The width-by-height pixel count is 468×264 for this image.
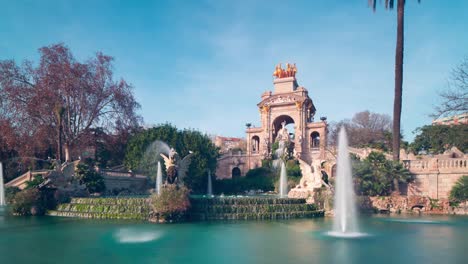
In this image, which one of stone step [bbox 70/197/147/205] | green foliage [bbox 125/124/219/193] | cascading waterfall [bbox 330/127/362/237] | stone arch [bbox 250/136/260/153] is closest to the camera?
cascading waterfall [bbox 330/127/362/237]

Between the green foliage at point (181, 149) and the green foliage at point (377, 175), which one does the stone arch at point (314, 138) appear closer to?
the green foliage at point (181, 149)

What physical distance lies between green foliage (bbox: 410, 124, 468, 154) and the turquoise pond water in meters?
22.2

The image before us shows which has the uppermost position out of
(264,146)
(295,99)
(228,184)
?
(295,99)

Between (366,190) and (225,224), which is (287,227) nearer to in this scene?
(225,224)

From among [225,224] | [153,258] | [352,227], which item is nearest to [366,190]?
[352,227]

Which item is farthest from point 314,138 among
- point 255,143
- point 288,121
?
point 255,143

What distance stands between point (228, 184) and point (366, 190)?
18016 millimetres

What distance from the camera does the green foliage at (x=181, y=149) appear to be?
34250mm

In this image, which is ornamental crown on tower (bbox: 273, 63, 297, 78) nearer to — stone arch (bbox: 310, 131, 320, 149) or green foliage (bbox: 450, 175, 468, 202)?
stone arch (bbox: 310, 131, 320, 149)

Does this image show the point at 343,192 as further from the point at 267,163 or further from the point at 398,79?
the point at 267,163

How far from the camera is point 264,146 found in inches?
2098

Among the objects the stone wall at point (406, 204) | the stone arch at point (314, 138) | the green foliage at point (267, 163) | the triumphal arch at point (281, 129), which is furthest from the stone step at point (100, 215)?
the stone arch at point (314, 138)

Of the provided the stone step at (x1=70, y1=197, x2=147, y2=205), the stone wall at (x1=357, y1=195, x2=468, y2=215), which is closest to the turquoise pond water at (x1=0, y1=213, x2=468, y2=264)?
the stone step at (x1=70, y1=197, x2=147, y2=205)

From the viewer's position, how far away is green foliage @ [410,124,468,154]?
120 feet
